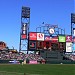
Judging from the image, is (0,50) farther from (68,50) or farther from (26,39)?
(68,50)

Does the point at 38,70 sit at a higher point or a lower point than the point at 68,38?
lower

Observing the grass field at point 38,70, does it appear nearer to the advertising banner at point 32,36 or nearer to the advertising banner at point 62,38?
the advertising banner at point 32,36

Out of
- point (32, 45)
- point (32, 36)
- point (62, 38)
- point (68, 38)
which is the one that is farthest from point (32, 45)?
point (68, 38)

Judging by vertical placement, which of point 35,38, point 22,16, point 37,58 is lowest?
point 37,58

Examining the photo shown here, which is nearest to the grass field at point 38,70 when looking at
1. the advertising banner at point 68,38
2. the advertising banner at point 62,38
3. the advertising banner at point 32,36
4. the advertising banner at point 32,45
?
the advertising banner at point 32,45

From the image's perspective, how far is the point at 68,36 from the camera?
11256 cm

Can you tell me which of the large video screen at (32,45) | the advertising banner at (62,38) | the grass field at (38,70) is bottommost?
Result: the grass field at (38,70)

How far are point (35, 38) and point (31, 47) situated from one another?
3542 mm

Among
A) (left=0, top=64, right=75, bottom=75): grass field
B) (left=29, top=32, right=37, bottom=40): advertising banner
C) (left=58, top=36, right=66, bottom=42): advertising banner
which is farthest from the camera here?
(left=58, top=36, right=66, bottom=42): advertising banner

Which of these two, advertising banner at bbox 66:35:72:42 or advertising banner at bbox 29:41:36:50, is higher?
advertising banner at bbox 66:35:72:42

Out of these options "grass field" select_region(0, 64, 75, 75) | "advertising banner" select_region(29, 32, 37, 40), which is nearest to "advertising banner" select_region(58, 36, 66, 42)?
"advertising banner" select_region(29, 32, 37, 40)

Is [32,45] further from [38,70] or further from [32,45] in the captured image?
[38,70]

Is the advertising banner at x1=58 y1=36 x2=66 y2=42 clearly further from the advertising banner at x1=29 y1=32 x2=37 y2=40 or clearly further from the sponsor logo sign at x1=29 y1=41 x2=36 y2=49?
the sponsor logo sign at x1=29 y1=41 x2=36 y2=49

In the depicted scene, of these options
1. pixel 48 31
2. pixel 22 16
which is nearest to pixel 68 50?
pixel 48 31
